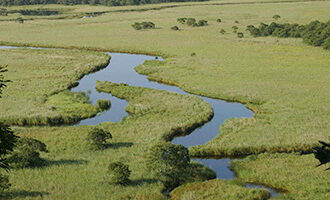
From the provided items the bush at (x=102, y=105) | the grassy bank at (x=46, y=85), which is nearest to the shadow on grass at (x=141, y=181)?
the grassy bank at (x=46, y=85)

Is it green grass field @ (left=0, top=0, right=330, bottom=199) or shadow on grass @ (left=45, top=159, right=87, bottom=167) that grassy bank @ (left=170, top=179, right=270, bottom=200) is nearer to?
green grass field @ (left=0, top=0, right=330, bottom=199)

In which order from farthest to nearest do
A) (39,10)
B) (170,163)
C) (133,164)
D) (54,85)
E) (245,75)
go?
(39,10) < (245,75) < (54,85) < (133,164) < (170,163)

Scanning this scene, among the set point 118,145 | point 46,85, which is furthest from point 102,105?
point 46,85

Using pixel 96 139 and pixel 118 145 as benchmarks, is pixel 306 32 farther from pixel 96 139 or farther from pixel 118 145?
pixel 96 139

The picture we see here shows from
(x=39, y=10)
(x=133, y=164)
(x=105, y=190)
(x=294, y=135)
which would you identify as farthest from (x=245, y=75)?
(x=39, y=10)

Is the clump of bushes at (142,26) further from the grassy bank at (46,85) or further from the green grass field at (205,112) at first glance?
the grassy bank at (46,85)

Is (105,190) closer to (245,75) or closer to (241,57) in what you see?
(245,75)
